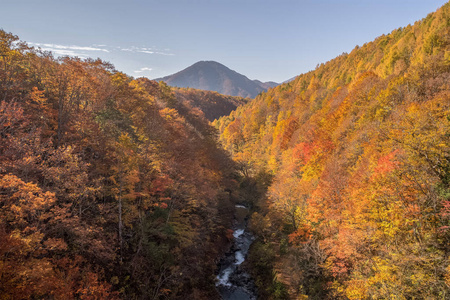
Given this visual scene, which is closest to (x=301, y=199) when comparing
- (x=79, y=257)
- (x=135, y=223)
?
(x=135, y=223)

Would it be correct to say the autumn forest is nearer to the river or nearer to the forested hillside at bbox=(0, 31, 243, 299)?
the forested hillside at bbox=(0, 31, 243, 299)

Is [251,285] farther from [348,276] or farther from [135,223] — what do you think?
[135,223]

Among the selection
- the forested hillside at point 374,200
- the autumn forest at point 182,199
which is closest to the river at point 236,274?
the autumn forest at point 182,199

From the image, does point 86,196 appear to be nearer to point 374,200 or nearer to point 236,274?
point 374,200

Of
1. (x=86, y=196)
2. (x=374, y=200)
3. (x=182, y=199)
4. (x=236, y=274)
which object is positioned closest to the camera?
(x=86, y=196)

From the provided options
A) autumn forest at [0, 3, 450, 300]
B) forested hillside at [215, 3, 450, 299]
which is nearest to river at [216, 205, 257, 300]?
autumn forest at [0, 3, 450, 300]

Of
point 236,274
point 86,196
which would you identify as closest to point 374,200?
point 236,274
